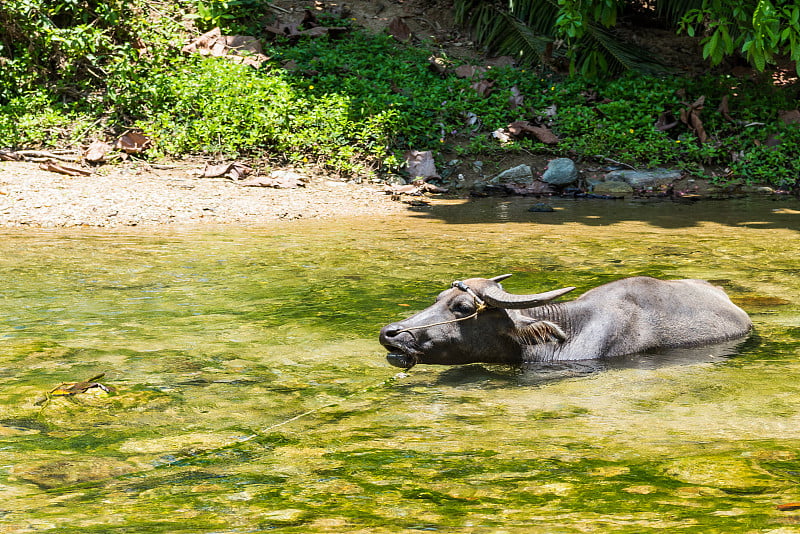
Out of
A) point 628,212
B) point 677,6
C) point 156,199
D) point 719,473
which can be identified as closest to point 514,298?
point 719,473

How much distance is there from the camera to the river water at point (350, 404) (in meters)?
3.06

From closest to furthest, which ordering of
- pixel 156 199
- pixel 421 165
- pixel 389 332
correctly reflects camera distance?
pixel 389 332 → pixel 156 199 → pixel 421 165

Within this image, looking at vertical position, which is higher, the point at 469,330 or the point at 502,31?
the point at 502,31

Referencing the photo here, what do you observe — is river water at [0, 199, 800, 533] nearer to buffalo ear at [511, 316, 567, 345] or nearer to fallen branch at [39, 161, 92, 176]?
buffalo ear at [511, 316, 567, 345]

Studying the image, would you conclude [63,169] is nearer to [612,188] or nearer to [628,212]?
[628,212]

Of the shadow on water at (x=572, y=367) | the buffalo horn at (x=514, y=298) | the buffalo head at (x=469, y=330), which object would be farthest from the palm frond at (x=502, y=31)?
the buffalo horn at (x=514, y=298)

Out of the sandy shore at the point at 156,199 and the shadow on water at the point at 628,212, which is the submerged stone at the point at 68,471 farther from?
the shadow on water at the point at 628,212

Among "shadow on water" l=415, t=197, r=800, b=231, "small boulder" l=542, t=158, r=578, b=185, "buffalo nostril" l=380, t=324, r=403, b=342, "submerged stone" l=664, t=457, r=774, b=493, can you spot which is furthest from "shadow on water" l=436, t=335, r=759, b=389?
"small boulder" l=542, t=158, r=578, b=185

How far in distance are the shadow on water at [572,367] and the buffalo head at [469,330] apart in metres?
0.12

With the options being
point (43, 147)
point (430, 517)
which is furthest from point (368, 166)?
point (430, 517)

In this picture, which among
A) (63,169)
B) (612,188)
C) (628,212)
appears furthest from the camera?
(612,188)

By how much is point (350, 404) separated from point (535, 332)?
1.56 meters

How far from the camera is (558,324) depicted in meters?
5.88

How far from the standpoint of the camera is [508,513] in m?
2.96
